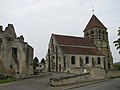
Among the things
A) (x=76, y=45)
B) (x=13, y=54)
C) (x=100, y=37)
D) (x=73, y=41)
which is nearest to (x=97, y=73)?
(x=13, y=54)

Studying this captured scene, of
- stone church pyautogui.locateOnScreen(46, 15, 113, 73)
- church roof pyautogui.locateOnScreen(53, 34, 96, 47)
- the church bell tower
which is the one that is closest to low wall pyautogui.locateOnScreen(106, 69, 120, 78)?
stone church pyautogui.locateOnScreen(46, 15, 113, 73)

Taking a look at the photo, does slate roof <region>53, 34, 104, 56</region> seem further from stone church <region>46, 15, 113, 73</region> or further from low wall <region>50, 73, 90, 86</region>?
low wall <region>50, 73, 90, 86</region>

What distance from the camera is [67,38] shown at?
50188 mm

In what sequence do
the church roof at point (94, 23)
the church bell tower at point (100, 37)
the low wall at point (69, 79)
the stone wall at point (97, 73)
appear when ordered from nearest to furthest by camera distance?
the low wall at point (69, 79) < the stone wall at point (97, 73) < the church bell tower at point (100, 37) < the church roof at point (94, 23)

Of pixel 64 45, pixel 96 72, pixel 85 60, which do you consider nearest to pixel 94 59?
pixel 85 60

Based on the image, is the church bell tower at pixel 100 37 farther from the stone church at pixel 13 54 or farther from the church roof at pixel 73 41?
the stone church at pixel 13 54

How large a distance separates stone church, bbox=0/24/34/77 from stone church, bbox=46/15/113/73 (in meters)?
10.4

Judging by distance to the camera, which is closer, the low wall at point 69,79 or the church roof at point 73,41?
the low wall at point 69,79

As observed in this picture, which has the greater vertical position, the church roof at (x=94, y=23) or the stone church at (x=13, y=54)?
the church roof at (x=94, y=23)

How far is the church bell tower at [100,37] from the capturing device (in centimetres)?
5359

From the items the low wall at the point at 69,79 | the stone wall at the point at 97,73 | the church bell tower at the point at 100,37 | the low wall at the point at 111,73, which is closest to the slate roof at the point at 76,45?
the church bell tower at the point at 100,37

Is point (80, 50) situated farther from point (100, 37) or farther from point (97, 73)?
point (97, 73)

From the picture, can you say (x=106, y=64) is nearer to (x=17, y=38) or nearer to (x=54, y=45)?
(x=54, y=45)

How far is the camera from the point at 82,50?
47312mm
